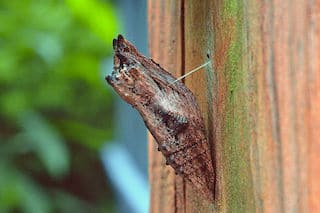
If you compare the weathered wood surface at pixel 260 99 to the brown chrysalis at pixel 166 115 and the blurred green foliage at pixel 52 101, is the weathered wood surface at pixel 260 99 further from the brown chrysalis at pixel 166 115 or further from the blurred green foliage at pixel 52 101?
the blurred green foliage at pixel 52 101

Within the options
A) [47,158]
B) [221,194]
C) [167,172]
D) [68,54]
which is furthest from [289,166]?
[68,54]

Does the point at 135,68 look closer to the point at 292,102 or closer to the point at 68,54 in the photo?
the point at 292,102

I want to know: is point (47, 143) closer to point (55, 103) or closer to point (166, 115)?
point (55, 103)

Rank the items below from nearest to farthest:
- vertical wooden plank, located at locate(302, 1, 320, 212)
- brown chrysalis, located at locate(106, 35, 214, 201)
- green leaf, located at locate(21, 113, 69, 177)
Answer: vertical wooden plank, located at locate(302, 1, 320, 212) < brown chrysalis, located at locate(106, 35, 214, 201) < green leaf, located at locate(21, 113, 69, 177)

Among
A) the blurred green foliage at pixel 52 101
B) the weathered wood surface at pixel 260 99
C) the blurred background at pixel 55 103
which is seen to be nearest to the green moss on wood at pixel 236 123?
the weathered wood surface at pixel 260 99

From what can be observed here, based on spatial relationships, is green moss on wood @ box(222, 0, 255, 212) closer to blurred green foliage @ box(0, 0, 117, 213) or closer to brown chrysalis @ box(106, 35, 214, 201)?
brown chrysalis @ box(106, 35, 214, 201)

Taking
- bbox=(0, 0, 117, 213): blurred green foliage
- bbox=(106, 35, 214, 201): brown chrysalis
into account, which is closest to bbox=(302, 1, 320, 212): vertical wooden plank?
bbox=(106, 35, 214, 201): brown chrysalis
